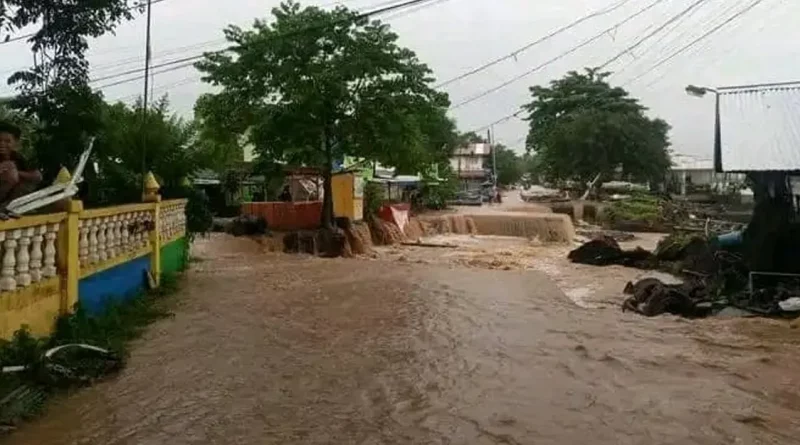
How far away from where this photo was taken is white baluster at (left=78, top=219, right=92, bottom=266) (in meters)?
7.44

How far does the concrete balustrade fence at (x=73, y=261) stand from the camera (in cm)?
579

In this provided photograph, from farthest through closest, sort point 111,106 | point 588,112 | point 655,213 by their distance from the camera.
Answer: point 588,112
point 655,213
point 111,106

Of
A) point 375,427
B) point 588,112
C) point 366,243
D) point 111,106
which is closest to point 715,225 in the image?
point 366,243

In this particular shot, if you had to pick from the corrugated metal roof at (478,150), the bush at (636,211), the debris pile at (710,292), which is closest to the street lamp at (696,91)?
the debris pile at (710,292)

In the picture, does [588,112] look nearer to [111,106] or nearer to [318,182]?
[318,182]

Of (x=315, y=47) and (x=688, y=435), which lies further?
(x=315, y=47)

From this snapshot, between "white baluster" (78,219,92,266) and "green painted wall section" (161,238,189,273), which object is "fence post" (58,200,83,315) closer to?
"white baluster" (78,219,92,266)

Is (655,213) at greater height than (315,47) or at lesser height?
lesser

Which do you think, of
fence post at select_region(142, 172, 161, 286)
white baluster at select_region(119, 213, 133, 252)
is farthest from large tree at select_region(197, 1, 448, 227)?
white baluster at select_region(119, 213, 133, 252)

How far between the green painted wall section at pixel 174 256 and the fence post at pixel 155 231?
0.60 m

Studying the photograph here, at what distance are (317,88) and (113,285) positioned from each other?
49.0 feet

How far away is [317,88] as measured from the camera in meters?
22.9

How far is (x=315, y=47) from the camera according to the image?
23.7 m

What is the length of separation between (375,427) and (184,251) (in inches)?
417
